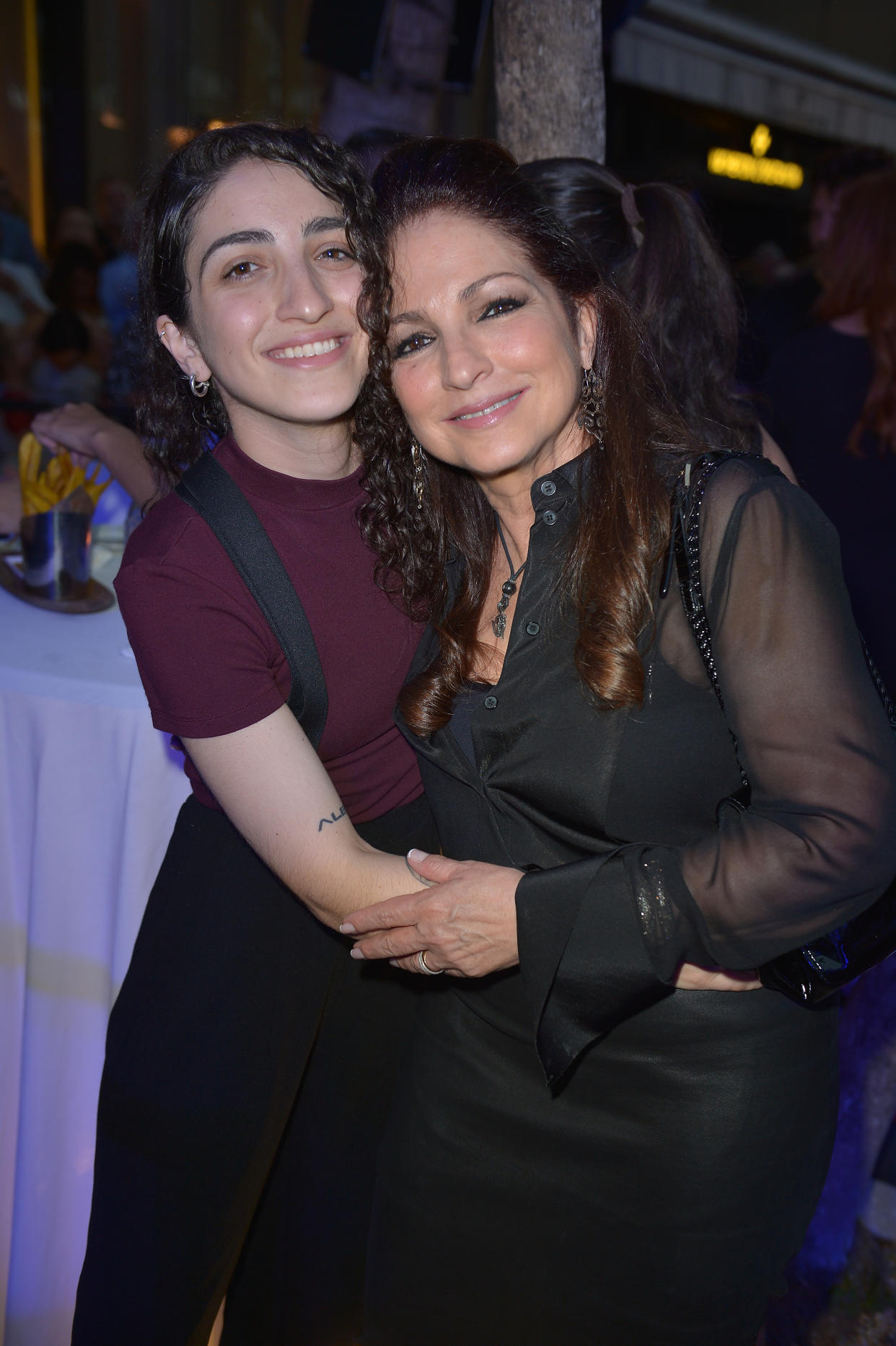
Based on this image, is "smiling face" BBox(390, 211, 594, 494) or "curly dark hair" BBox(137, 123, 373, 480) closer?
"smiling face" BBox(390, 211, 594, 494)

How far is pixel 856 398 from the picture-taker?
8.84 feet

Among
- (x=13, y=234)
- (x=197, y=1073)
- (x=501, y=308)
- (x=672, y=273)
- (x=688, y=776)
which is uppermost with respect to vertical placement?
(x=13, y=234)

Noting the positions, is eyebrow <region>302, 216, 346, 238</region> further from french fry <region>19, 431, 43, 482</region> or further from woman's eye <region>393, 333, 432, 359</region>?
french fry <region>19, 431, 43, 482</region>

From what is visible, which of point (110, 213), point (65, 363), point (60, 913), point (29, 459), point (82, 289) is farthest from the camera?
point (110, 213)

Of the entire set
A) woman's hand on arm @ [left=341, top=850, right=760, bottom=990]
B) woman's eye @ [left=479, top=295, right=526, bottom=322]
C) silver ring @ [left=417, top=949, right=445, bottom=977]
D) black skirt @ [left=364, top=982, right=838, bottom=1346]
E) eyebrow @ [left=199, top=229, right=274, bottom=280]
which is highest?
eyebrow @ [left=199, top=229, right=274, bottom=280]

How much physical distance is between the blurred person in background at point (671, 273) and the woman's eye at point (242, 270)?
0.84 m

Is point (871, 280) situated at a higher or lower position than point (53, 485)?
higher

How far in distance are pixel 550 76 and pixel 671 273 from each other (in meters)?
0.99

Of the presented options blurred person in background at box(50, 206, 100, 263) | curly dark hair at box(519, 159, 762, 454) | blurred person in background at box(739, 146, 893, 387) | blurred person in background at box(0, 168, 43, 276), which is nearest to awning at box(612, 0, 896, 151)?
blurred person in background at box(50, 206, 100, 263)

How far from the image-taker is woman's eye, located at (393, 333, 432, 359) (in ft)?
4.52

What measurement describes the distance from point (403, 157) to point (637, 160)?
884cm

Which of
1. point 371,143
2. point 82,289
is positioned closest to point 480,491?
point 371,143

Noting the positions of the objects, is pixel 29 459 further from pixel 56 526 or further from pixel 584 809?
pixel 584 809

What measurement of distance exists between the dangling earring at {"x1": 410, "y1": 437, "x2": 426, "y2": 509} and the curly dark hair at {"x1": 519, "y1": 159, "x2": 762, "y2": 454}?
27.3 inches
